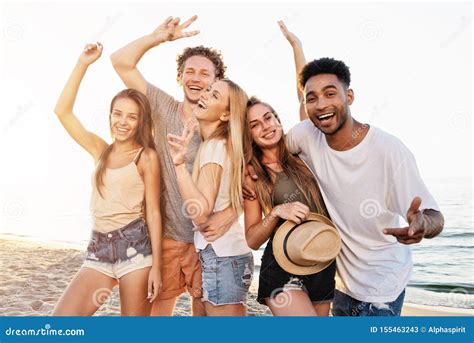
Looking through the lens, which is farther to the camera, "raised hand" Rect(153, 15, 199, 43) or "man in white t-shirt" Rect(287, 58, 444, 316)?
"raised hand" Rect(153, 15, 199, 43)

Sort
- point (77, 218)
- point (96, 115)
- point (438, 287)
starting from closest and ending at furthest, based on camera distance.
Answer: point (96, 115) → point (438, 287) → point (77, 218)

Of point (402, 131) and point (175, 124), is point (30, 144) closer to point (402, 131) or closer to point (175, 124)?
point (175, 124)

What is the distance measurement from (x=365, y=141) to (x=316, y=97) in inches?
19.2

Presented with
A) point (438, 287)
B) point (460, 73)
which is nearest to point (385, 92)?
point (460, 73)

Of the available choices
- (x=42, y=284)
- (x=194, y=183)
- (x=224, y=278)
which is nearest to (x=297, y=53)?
(x=194, y=183)

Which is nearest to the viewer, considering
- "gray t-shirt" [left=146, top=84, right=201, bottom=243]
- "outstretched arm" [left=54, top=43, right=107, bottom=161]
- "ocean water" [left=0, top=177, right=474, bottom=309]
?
"outstretched arm" [left=54, top=43, right=107, bottom=161]

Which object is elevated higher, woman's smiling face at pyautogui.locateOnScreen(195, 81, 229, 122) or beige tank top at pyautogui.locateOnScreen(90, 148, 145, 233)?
woman's smiling face at pyautogui.locateOnScreen(195, 81, 229, 122)

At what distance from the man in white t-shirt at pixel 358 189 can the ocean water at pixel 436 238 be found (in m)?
4.20

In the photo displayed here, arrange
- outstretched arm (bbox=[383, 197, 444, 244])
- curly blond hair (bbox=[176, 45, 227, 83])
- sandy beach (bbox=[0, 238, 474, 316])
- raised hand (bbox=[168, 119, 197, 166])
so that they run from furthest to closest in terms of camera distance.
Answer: sandy beach (bbox=[0, 238, 474, 316]) < curly blond hair (bbox=[176, 45, 227, 83]) < raised hand (bbox=[168, 119, 197, 166]) < outstretched arm (bbox=[383, 197, 444, 244])

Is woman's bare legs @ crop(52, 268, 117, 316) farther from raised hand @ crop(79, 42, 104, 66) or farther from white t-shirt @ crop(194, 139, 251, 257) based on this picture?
raised hand @ crop(79, 42, 104, 66)

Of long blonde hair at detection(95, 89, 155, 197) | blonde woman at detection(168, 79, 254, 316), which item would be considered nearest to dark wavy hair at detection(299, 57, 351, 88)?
blonde woman at detection(168, 79, 254, 316)

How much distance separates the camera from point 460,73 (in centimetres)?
631

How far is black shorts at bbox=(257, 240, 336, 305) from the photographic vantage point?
389 cm

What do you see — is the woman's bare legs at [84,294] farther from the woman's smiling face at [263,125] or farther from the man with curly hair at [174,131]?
the woman's smiling face at [263,125]
